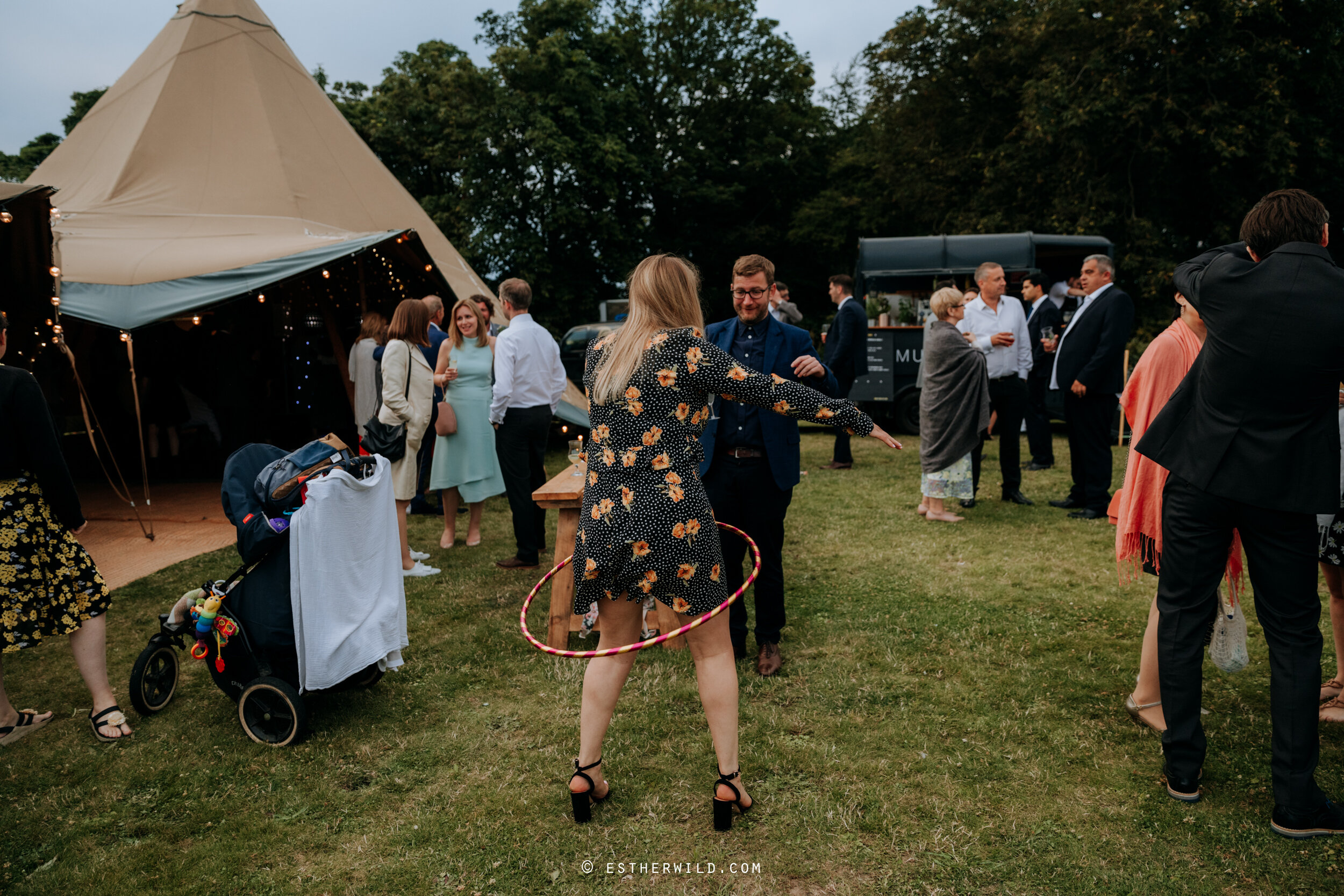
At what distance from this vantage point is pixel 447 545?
21.7ft

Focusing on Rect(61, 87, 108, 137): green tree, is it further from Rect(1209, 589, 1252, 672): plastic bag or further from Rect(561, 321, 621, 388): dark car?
Rect(1209, 589, 1252, 672): plastic bag

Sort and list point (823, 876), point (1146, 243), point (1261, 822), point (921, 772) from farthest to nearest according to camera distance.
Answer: point (1146, 243), point (921, 772), point (1261, 822), point (823, 876)

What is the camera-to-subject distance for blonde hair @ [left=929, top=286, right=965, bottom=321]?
687 centimetres

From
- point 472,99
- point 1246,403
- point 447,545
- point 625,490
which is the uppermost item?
point 472,99

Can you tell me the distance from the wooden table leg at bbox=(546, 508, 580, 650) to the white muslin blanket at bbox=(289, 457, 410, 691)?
84 cm

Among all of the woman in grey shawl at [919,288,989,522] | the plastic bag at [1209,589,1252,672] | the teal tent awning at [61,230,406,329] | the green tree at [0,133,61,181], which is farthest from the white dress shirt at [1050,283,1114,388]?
the green tree at [0,133,61,181]

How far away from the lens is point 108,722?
3580mm

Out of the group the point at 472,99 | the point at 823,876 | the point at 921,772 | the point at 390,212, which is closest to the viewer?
the point at 823,876

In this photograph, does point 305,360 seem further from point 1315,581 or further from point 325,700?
point 1315,581

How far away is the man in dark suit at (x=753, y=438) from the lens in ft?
12.2

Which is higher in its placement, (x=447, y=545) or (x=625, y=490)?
(x=625, y=490)

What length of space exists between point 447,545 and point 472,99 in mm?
24278

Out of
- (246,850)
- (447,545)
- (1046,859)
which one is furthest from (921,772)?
(447,545)

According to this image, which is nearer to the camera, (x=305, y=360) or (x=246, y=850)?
(x=246, y=850)
